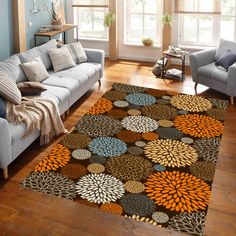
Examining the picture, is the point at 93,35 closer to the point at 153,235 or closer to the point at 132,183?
the point at 132,183

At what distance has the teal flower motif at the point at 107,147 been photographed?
15.0ft

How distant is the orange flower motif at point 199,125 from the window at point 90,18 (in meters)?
3.68

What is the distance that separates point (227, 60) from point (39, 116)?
128 inches

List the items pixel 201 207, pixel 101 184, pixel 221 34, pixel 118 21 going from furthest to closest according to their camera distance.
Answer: pixel 118 21, pixel 221 34, pixel 101 184, pixel 201 207

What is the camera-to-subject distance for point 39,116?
Answer: 4.54m

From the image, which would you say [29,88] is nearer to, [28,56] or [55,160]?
[28,56]

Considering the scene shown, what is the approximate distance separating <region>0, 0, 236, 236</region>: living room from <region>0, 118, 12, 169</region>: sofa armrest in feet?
0.04

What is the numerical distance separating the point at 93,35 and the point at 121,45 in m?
0.70

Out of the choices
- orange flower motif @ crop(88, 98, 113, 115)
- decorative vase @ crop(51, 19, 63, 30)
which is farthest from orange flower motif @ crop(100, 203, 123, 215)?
decorative vase @ crop(51, 19, 63, 30)

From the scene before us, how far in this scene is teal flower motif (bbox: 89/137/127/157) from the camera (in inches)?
179

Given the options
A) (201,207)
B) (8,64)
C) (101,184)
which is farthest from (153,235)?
(8,64)

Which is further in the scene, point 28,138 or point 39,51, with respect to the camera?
point 39,51

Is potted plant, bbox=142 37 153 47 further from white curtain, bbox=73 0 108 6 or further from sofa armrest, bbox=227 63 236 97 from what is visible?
sofa armrest, bbox=227 63 236 97

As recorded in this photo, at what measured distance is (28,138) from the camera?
4.37m
